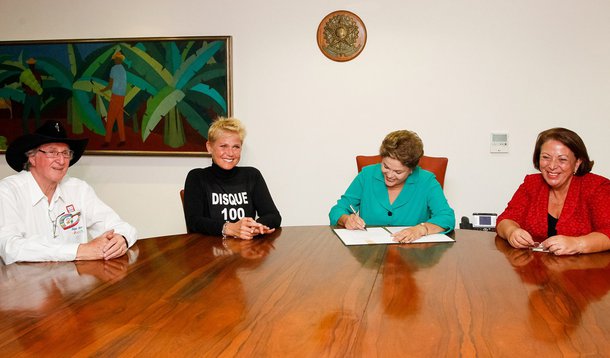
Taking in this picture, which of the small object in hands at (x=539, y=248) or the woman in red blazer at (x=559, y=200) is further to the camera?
the woman in red blazer at (x=559, y=200)

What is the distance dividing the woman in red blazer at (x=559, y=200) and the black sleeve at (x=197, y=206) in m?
1.26

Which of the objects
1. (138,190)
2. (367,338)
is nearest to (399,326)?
(367,338)

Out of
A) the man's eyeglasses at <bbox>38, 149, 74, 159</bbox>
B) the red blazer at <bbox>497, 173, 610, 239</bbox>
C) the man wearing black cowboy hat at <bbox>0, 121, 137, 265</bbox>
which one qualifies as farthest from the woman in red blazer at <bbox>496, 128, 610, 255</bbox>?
the man's eyeglasses at <bbox>38, 149, 74, 159</bbox>

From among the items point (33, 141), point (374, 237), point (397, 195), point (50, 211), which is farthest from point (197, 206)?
point (397, 195)

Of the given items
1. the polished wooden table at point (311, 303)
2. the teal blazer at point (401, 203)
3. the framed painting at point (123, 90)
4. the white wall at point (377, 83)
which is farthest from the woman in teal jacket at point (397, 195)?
the framed painting at point (123, 90)

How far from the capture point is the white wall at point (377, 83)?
320 cm

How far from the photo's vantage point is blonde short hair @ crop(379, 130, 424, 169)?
2240 millimetres

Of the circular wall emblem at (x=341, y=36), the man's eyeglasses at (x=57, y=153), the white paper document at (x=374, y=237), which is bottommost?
the white paper document at (x=374, y=237)

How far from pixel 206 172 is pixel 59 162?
2.26ft

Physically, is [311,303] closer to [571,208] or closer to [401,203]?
[401,203]

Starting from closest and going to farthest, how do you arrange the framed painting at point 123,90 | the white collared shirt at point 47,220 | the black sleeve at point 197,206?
the white collared shirt at point 47,220 < the black sleeve at point 197,206 < the framed painting at point 123,90

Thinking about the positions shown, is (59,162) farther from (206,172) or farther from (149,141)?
(149,141)

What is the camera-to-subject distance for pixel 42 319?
1.14 metres

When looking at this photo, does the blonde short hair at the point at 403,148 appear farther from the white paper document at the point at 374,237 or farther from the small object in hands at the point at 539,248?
the small object in hands at the point at 539,248
